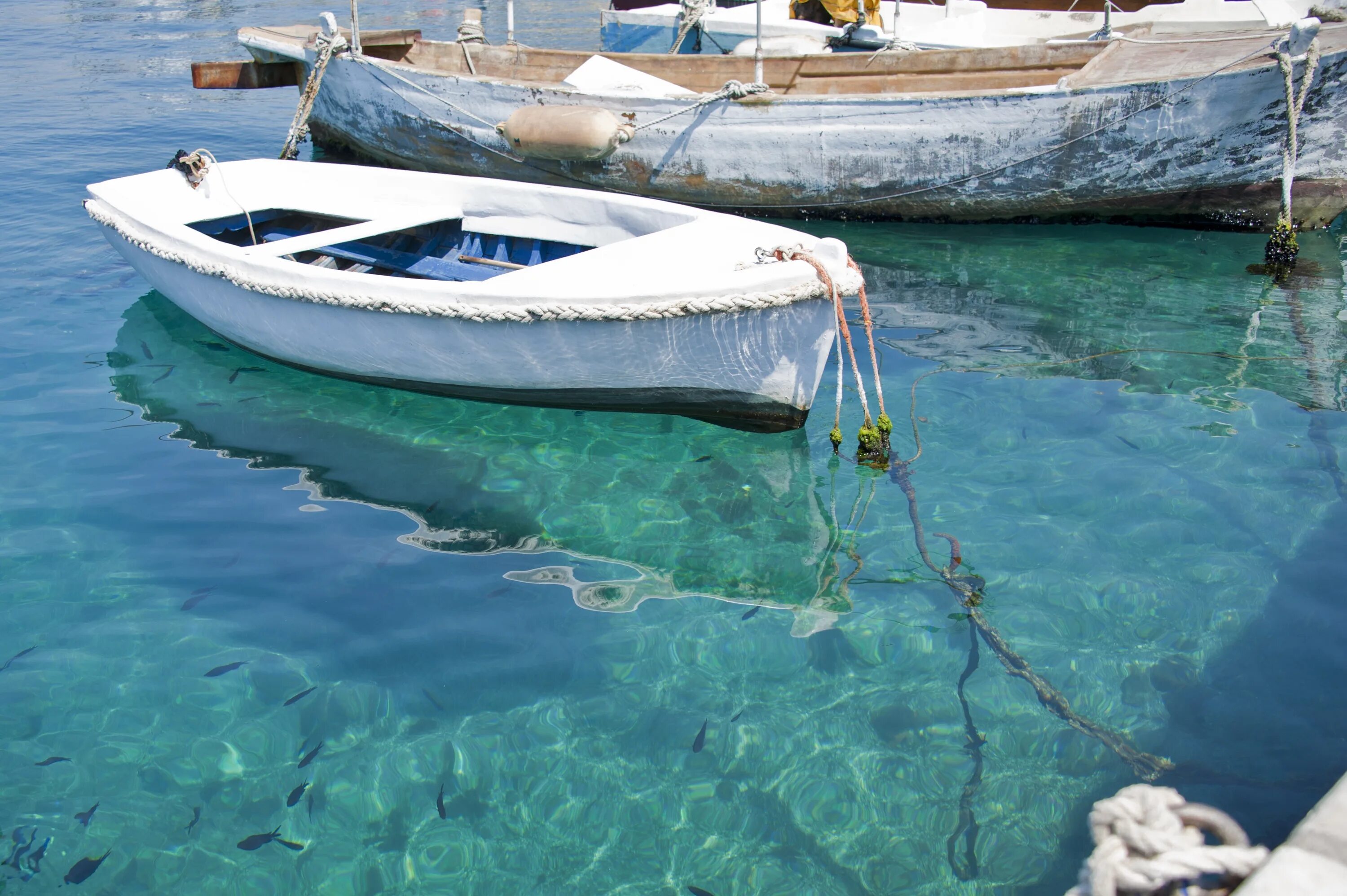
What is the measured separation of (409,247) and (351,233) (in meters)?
0.93

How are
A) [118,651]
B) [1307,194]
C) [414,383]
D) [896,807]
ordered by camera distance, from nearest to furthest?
[896,807], [118,651], [414,383], [1307,194]

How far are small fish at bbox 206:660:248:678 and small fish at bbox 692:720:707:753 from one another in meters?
1.88

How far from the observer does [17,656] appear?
4039 mm

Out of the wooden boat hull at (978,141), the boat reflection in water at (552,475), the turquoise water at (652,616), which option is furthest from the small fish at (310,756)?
the wooden boat hull at (978,141)

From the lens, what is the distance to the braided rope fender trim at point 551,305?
A: 470 cm

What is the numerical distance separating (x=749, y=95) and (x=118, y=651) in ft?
21.1

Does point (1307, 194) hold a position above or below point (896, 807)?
above

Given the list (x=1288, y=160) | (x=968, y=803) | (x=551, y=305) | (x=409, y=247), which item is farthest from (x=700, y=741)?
(x=1288, y=160)

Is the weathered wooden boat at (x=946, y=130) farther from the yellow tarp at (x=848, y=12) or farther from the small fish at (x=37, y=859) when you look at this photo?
the small fish at (x=37, y=859)

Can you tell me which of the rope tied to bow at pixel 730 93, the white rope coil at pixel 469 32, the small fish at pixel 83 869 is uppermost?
the white rope coil at pixel 469 32

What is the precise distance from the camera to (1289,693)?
368 centimetres

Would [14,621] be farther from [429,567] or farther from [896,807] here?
[896,807]

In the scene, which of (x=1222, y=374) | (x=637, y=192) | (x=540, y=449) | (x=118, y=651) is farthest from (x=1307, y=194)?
(x=118, y=651)

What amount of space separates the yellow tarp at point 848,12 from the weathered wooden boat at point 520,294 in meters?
7.31
